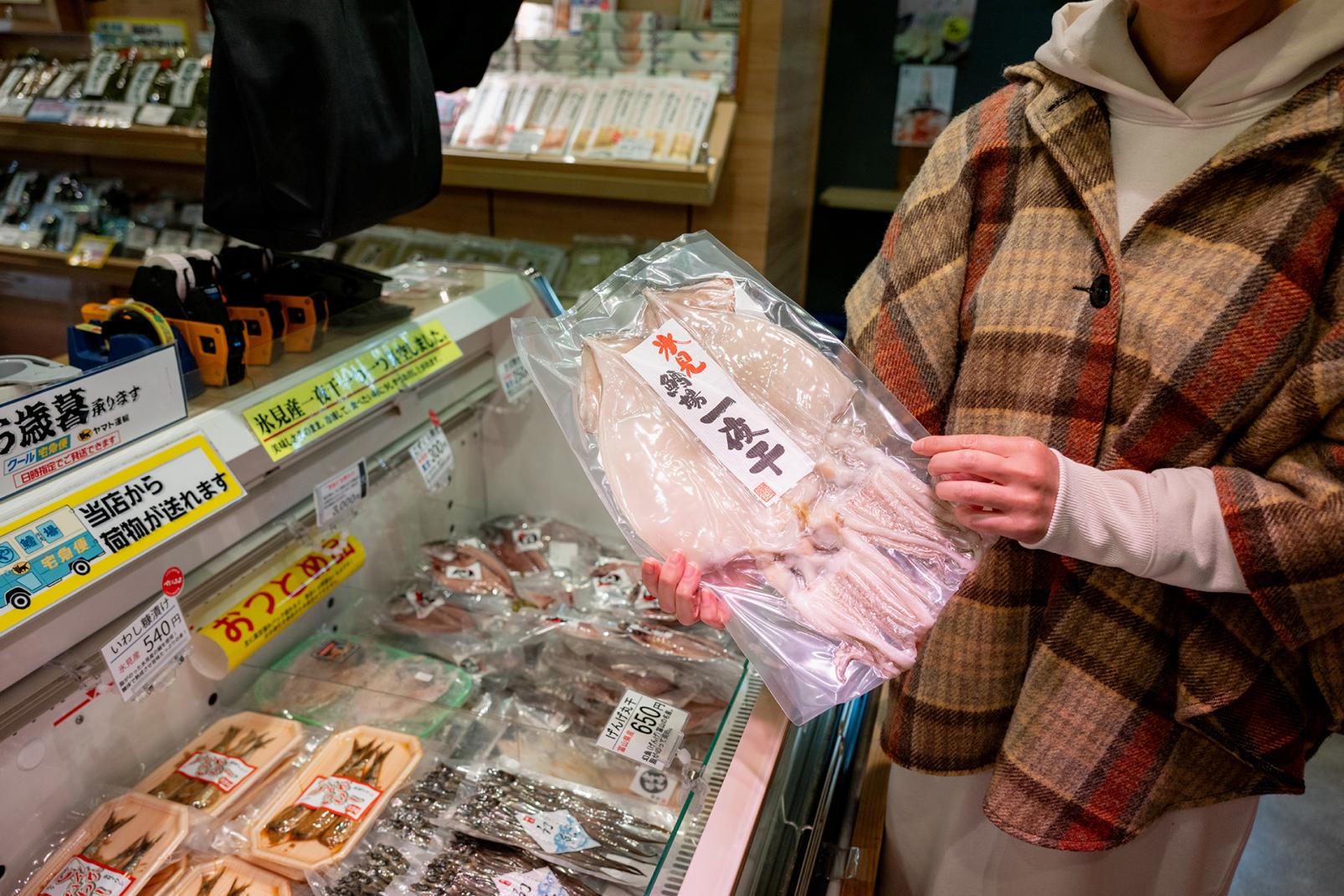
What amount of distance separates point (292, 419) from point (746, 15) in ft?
6.99

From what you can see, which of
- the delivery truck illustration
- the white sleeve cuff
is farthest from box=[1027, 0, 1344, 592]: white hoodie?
the delivery truck illustration

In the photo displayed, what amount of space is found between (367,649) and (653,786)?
587mm

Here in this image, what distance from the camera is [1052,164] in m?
1.02

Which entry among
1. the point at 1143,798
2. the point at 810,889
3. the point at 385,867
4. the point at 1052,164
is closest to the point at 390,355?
the point at 385,867

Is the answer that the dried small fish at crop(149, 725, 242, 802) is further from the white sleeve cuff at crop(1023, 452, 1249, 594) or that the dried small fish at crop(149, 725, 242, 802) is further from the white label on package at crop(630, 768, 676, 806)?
the white sleeve cuff at crop(1023, 452, 1249, 594)

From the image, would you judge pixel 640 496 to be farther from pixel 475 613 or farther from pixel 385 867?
pixel 475 613

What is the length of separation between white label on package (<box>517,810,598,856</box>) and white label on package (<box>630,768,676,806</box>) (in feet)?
0.32

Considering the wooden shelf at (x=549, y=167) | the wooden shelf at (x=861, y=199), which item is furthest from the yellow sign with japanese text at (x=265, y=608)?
the wooden shelf at (x=861, y=199)

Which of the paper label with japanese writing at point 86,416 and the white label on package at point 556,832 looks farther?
the white label on package at point 556,832

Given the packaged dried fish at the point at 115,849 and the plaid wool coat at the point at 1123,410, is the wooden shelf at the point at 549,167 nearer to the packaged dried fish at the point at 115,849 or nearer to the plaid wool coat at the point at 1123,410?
the plaid wool coat at the point at 1123,410

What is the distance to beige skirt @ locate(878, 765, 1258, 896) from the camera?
1.15m

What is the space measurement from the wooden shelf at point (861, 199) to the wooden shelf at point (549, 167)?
0.95 meters

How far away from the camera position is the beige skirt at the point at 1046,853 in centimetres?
115

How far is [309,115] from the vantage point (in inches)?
43.4
